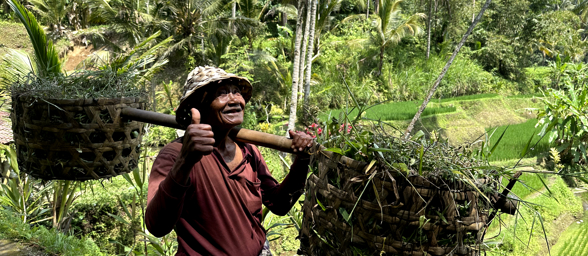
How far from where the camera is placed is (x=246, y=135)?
5.12 ft

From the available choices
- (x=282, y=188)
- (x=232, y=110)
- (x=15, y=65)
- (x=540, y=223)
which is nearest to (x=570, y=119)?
(x=540, y=223)

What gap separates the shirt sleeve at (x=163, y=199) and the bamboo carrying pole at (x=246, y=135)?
0.53 feet

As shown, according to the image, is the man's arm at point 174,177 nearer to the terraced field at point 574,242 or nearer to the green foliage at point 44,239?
the green foliage at point 44,239

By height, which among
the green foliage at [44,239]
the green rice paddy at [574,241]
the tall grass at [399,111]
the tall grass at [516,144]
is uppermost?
the green foliage at [44,239]

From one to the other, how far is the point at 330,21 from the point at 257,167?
18.2 m

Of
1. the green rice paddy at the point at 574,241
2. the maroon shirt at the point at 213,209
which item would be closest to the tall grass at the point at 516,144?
the green rice paddy at the point at 574,241

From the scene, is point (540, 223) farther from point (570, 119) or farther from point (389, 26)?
point (389, 26)

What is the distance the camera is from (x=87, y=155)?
6.62 feet

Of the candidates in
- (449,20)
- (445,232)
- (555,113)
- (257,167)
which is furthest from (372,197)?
(449,20)

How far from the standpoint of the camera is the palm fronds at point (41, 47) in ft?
7.77

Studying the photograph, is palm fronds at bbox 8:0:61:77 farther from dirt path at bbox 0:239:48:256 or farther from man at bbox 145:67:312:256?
dirt path at bbox 0:239:48:256

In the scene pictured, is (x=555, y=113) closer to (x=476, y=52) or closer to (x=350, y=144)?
(x=350, y=144)

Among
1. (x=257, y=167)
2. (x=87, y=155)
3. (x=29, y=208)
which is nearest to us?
(x=257, y=167)

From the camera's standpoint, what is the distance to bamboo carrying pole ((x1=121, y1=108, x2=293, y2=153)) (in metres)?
1.45
